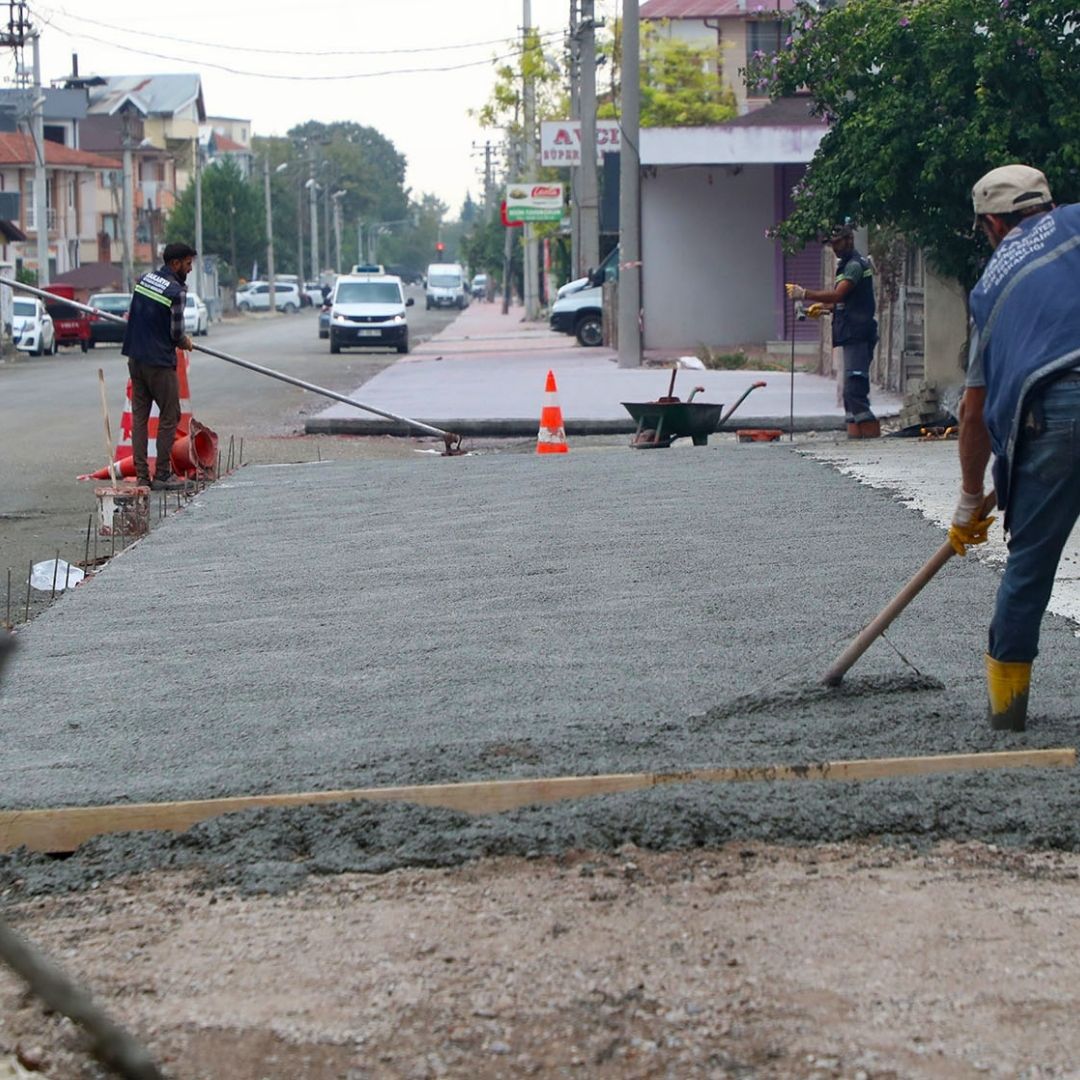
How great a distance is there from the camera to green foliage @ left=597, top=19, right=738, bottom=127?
2141 inches

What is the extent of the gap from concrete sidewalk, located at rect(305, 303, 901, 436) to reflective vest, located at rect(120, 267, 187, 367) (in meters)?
5.04

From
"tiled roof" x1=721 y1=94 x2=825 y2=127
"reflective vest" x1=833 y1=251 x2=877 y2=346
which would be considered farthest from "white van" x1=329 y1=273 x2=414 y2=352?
"reflective vest" x1=833 y1=251 x2=877 y2=346

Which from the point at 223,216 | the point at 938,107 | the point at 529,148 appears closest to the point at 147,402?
the point at 938,107

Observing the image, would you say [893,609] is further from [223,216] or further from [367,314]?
[223,216]

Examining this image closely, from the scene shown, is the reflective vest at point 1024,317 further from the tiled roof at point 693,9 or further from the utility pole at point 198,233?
the utility pole at point 198,233

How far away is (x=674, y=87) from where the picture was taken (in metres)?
57.5

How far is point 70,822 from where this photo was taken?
4.72 meters

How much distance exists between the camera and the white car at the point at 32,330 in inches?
1646

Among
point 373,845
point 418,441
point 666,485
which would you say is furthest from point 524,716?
point 418,441

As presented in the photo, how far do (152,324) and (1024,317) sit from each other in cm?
912

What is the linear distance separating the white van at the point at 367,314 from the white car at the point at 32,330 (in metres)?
7.98

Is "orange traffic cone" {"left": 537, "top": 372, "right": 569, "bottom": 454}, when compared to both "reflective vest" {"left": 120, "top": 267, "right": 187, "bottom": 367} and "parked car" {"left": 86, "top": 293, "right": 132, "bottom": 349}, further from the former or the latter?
"parked car" {"left": 86, "top": 293, "right": 132, "bottom": 349}

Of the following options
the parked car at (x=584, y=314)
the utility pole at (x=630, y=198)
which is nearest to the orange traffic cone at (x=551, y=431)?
the utility pole at (x=630, y=198)

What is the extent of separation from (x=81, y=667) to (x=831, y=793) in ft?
10.9
